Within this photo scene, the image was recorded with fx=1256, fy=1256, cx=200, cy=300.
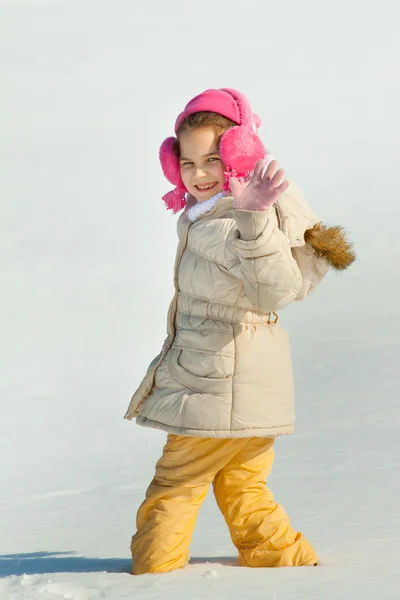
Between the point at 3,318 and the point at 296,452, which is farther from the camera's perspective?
the point at 3,318

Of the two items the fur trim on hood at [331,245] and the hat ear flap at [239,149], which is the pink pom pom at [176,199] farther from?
the fur trim on hood at [331,245]

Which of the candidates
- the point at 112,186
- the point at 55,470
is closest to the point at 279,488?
the point at 55,470

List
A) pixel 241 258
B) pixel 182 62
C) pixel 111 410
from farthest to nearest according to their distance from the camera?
pixel 182 62
pixel 111 410
pixel 241 258

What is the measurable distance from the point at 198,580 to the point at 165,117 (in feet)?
26.7

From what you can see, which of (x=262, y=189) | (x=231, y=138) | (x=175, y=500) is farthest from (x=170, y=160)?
(x=175, y=500)

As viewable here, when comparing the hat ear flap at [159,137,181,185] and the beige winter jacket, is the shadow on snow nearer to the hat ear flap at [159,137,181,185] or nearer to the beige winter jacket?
the beige winter jacket

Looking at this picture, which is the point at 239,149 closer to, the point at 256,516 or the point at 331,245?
the point at 331,245

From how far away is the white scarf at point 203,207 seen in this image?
145 inches

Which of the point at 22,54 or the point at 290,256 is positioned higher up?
Answer: the point at 22,54

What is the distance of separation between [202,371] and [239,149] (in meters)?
0.65

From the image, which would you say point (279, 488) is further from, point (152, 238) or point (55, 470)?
point (152, 238)

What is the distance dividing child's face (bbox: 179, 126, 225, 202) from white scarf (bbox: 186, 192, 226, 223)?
25mm

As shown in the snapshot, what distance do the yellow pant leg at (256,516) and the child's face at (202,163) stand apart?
30.2 inches

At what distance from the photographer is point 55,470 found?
5492 millimetres
